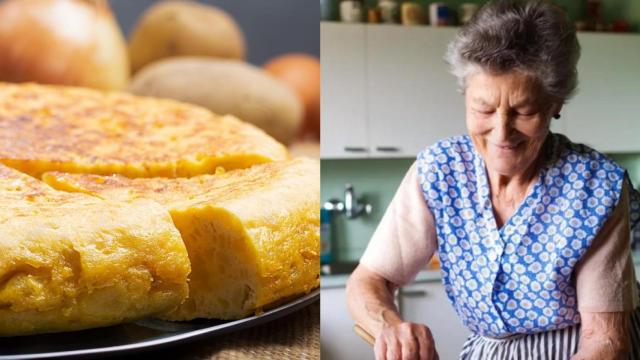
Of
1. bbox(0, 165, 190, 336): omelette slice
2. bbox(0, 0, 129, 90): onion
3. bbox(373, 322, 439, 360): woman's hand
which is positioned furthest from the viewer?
bbox(373, 322, 439, 360): woman's hand

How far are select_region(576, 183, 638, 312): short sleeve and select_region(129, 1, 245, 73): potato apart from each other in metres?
0.55

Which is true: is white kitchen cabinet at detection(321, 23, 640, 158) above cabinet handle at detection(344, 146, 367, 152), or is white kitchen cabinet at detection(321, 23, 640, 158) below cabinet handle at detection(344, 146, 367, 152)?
above

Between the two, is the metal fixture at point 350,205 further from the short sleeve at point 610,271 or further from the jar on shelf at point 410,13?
the short sleeve at point 610,271

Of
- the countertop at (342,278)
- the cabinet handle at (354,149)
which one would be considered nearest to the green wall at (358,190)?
the cabinet handle at (354,149)

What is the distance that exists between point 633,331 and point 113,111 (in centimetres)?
79

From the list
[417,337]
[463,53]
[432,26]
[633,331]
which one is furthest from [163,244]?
[432,26]

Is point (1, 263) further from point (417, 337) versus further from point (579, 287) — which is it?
point (579, 287)

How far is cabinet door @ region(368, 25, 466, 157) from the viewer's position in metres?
2.05

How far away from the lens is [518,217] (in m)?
1.03

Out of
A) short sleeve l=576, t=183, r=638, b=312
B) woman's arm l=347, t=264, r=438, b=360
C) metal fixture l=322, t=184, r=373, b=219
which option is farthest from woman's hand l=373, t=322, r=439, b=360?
metal fixture l=322, t=184, r=373, b=219

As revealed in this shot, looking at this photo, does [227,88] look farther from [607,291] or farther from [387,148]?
[387,148]

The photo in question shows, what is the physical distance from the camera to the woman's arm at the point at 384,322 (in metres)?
0.88

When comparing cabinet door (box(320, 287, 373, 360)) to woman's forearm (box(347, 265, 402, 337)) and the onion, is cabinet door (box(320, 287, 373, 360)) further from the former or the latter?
the onion

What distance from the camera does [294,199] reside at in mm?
698
